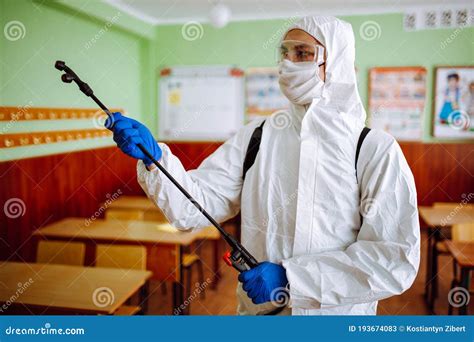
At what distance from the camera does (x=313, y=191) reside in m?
1.24

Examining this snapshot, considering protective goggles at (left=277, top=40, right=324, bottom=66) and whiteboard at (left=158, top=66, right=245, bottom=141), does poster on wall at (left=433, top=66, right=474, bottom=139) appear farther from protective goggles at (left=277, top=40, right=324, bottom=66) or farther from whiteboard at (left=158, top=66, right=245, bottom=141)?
protective goggles at (left=277, top=40, right=324, bottom=66)

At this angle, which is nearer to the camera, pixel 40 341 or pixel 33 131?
pixel 40 341

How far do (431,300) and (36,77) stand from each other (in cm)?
338

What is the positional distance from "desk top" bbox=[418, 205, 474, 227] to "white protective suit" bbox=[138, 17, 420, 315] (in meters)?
2.32

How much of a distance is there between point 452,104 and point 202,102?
9.57 ft

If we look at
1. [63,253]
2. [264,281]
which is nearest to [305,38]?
[264,281]

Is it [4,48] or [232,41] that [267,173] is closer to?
[4,48]

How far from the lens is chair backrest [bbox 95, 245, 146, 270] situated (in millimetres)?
2646

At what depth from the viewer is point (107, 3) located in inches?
154

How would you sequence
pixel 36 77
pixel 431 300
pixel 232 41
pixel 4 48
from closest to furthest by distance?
pixel 4 48
pixel 36 77
pixel 431 300
pixel 232 41

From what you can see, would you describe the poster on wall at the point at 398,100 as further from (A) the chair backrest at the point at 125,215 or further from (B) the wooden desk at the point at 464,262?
(A) the chair backrest at the point at 125,215

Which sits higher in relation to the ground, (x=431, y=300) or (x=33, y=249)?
(x=33, y=249)

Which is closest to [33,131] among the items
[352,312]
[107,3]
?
[107,3]

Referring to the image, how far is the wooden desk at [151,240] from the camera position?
2.93 meters
